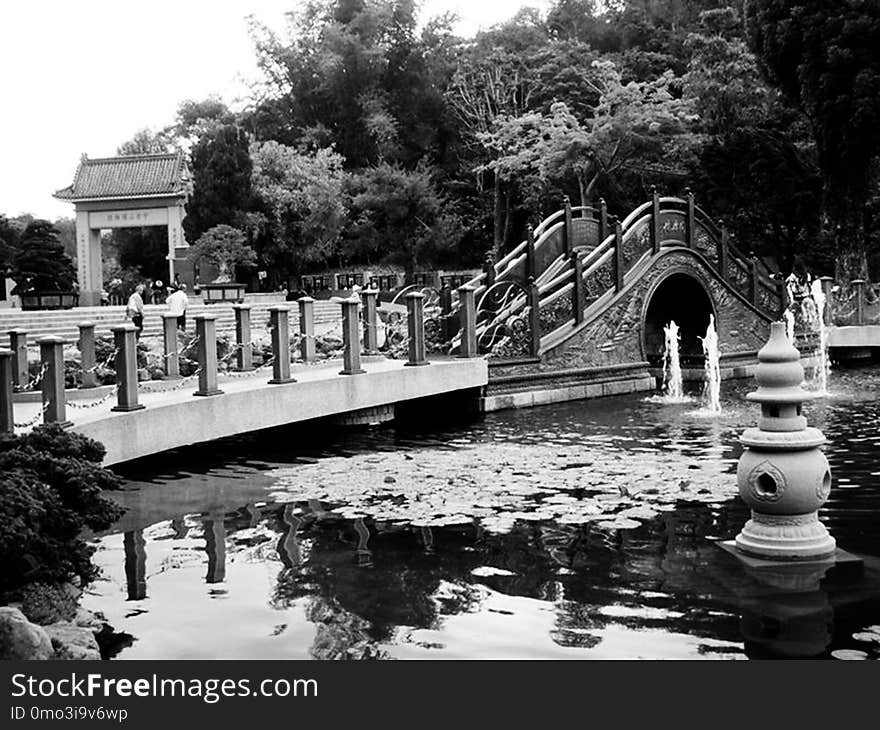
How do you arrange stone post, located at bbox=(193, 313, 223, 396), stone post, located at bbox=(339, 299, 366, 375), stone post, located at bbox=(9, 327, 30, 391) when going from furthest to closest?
1. stone post, located at bbox=(339, 299, 366, 375)
2. stone post, located at bbox=(9, 327, 30, 391)
3. stone post, located at bbox=(193, 313, 223, 396)

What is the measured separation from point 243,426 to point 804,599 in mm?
6757

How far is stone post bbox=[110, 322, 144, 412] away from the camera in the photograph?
9547mm

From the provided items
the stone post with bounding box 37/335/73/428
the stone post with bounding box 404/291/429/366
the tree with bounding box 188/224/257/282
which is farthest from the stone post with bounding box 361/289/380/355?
the tree with bounding box 188/224/257/282

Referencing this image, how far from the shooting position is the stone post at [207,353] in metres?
10.6

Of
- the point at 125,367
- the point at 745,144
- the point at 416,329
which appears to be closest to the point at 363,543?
the point at 125,367

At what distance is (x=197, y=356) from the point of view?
484 inches

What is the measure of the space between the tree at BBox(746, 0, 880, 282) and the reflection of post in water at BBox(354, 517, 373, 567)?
19.1m

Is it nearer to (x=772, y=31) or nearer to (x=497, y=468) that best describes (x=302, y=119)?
(x=772, y=31)

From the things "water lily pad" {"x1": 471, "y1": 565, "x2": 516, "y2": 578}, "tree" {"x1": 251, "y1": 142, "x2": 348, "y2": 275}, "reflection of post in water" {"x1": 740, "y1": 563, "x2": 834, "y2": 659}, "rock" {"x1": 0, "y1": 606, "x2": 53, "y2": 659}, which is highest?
"tree" {"x1": 251, "y1": 142, "x2": 348, "y2": 275}

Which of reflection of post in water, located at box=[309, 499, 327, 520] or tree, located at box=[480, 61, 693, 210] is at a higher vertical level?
tree, located at box=[480, 61, 693, 210]

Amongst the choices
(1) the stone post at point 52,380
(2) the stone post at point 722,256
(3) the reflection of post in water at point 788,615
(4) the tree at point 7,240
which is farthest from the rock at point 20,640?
(4) the tree at point 7,240

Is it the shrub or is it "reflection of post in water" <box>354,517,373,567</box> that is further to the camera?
"reflection of post in water" <box>354,517,373,567</box>

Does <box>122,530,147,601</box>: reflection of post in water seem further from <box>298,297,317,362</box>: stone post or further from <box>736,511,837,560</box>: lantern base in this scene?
<box>298,297,317,362</box>: stone post

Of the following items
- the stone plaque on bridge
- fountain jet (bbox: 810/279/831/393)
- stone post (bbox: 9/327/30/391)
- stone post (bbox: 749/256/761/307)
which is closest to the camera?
stone post (bbox: 9/327/30/391)
